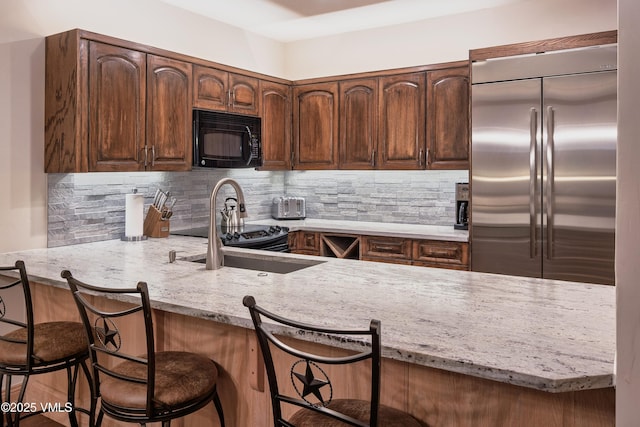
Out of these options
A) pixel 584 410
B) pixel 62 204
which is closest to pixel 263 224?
pixel 62 204

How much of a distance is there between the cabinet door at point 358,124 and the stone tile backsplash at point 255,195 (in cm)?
39

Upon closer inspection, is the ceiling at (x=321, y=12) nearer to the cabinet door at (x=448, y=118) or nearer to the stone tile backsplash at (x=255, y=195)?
the cabinet door at (x=448, y=118)

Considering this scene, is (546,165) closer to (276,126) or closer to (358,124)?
(358,124)

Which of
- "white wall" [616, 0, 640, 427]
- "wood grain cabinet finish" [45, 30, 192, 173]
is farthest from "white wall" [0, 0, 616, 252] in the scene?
"white wall" [616, 0, 640, 427]

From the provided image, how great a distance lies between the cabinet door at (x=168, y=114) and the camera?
3520mm

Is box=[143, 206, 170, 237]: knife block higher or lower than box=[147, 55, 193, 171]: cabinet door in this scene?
lower

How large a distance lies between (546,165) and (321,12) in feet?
7.35

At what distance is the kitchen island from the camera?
1.33 m

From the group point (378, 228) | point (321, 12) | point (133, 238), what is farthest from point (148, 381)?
point (321, 12)

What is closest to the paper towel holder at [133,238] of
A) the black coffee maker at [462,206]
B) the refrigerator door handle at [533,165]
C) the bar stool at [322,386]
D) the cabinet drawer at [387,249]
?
the cabinet drawer at [387,249]

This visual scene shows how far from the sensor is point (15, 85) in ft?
10.2

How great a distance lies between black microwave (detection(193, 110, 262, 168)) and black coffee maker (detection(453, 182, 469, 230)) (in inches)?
67.3

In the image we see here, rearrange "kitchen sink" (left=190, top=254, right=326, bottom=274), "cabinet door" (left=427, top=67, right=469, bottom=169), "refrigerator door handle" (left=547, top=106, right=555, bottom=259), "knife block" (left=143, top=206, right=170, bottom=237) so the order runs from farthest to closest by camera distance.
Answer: "cabinet door" (left=427, top=67, right=469, bottom=169) < "knife block" (left=143, top=206, right=170, bottom=237) < "refrigerator door handle" (left=547, top=106, right=555, bottom=259) < "kitchen sink" (left=190, top=254, right=326, bottom=274)

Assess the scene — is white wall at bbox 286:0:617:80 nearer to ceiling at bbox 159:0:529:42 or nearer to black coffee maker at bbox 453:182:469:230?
ceiling at bbox 159:0:529:42
